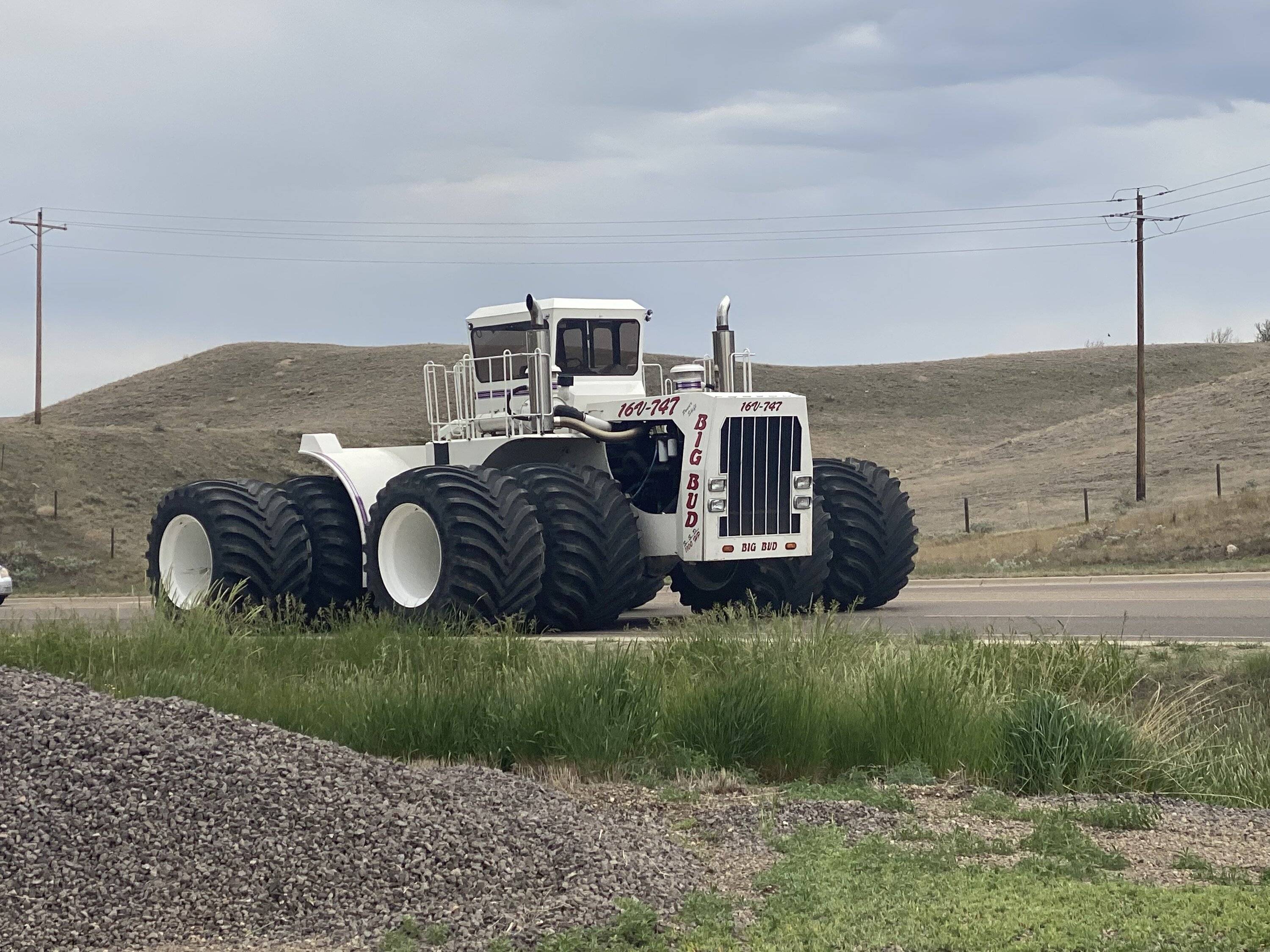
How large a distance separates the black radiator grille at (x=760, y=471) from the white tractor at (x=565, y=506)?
2 cm

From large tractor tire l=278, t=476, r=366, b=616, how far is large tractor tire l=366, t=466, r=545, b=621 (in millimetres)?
2269

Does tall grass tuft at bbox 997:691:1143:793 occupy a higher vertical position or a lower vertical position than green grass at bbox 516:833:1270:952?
higher

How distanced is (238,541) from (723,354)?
628 cm

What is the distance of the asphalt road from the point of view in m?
15.9

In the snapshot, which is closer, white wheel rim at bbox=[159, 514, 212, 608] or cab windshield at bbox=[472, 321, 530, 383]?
cab windshield at bbox=[472, 321, 530, 383]

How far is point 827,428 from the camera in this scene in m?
95.1

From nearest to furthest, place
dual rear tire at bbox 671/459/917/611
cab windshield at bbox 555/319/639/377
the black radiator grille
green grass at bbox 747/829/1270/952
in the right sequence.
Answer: green grass at bbox 747/829/1270/952 < the black radiator grille < dual rear tire at bbox 671/459/917/611 < cab windshield at bbox 555/319/639/377

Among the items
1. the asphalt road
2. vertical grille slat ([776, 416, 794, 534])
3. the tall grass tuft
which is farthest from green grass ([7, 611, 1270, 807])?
vertical grille slat ([776, 416, 794, 534])

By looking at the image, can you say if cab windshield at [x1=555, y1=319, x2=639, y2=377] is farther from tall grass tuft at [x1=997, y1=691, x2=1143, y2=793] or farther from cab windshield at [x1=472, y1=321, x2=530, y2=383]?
tall grass tuft at [x1=997, y1=691, x2=1143, y2=793]

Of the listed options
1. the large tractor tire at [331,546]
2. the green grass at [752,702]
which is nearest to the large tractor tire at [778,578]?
the large tractor tire at [331,546]

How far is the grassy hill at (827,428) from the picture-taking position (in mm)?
51688

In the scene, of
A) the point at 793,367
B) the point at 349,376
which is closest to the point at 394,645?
the point at 349,376

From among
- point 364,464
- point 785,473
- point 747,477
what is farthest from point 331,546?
point 785,473

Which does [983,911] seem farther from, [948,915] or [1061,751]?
[1061,751]
